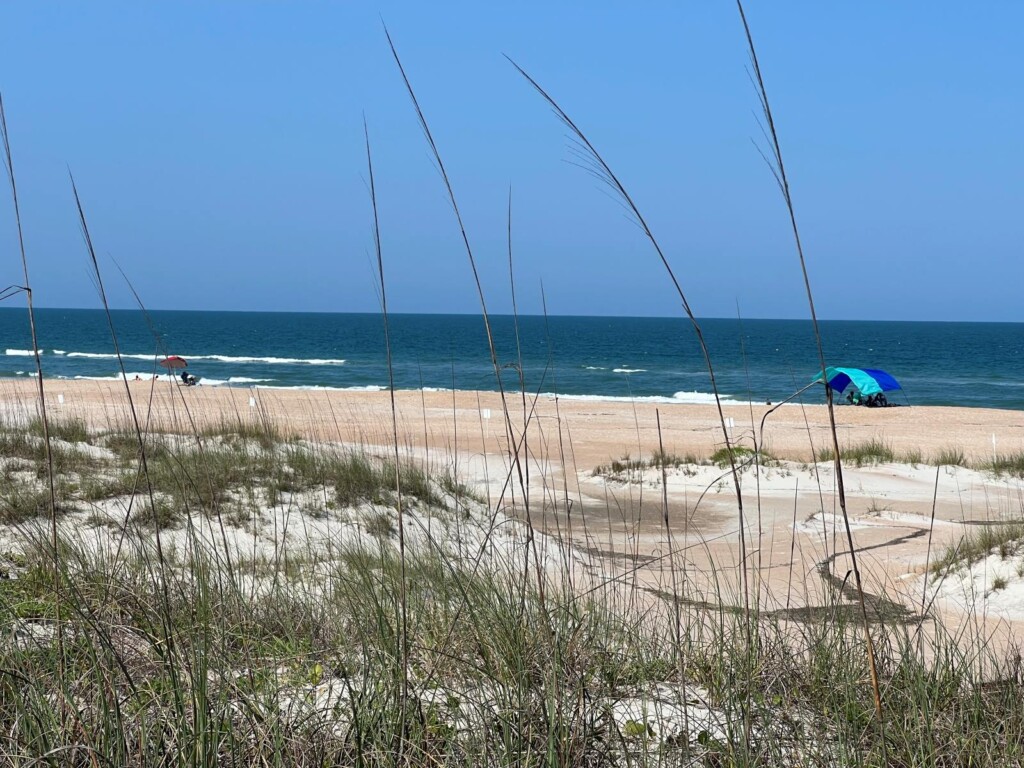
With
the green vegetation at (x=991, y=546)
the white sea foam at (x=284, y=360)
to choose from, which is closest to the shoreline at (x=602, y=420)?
the green vegetation at (x=991, y=546)

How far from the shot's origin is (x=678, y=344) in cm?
7394

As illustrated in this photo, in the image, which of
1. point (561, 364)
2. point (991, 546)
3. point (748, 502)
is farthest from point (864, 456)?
point (561, 364)

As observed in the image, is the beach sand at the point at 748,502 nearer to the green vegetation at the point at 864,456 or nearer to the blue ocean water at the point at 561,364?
the green vegetation at the point at 864,456

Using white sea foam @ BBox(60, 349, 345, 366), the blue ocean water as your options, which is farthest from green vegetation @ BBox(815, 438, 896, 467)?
white sea foam @ BBox(60, 349, 345, 366)

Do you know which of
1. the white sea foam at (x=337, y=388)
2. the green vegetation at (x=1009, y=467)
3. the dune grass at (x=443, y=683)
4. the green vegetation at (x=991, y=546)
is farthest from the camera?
the white sea foam at (x=337, y=388)

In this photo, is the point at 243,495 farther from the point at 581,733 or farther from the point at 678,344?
the point at 678,344

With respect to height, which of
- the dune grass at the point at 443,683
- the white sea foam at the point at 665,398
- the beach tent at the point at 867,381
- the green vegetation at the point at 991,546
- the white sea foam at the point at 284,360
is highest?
the white sea foam at the point at 284,360

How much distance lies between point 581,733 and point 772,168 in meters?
1.31

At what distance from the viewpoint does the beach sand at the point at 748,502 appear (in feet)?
15.0

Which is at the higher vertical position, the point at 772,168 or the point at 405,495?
the point at 772,168

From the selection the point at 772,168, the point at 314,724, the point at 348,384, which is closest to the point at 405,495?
the point at 314,724

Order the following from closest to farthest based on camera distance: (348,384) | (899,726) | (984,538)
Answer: (899,726), (984,538), (348,384)

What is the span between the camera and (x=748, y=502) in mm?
10039

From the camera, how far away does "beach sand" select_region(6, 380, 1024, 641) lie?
4566 millimetres
